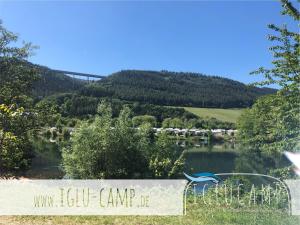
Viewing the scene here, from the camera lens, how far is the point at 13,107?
21.6ft

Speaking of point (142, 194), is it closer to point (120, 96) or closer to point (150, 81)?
point (120, 96)

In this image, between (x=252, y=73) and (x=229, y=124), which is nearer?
(x=252, y=73)

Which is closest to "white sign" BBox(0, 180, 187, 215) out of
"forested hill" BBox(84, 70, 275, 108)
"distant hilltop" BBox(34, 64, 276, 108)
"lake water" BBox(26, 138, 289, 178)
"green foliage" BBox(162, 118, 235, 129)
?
"lake water" BBox(26, 138, 289, 178)

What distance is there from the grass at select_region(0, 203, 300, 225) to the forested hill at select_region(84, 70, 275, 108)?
123 m

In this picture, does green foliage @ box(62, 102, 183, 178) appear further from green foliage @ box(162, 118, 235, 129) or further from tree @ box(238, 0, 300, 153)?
green foliage @ box(162, 118, 235, 129)

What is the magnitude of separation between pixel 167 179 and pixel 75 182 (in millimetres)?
3128

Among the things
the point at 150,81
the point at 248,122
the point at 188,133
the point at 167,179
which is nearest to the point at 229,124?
the point at 188,133

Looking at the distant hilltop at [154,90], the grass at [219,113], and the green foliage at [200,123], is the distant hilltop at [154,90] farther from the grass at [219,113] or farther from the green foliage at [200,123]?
the green foliage at [200,123]

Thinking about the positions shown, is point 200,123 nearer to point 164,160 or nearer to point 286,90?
point 164,160

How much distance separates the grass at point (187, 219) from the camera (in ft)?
22.6

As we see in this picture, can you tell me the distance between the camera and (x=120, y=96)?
139125mm

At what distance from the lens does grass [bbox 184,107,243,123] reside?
126m

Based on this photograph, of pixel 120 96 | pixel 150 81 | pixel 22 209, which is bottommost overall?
pixel 22 209

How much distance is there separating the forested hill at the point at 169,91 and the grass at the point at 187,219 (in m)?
123
